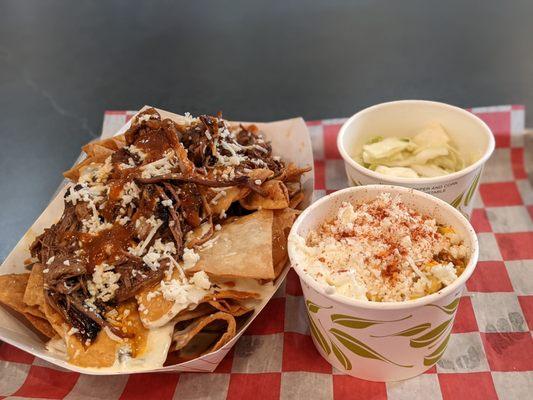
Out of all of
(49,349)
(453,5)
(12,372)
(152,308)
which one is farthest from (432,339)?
(453,5)

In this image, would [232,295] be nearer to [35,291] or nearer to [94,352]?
[94,352]

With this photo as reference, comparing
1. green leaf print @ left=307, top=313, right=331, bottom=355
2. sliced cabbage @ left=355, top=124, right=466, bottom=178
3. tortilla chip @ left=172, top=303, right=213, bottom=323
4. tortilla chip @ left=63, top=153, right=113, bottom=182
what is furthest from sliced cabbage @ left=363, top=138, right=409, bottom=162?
tortilla chip @ left=63, top=153, right=113, bottom=182

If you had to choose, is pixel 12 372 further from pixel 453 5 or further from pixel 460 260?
pixel 453 5

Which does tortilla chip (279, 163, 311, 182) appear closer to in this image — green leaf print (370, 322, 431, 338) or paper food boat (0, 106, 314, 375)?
paper food boat (0, 106, 314, 375)

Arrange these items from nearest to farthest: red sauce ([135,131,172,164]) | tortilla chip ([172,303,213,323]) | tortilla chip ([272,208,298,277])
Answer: tortilla chip ([172,303,213,323]) → tortilla chip ([272,208,298,277]) → red sauce ([135,131,172,164])

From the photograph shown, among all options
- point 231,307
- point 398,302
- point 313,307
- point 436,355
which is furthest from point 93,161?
point 436,355

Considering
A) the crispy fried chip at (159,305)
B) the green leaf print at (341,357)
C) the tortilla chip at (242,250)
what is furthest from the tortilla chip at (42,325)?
the green leaf print at (341,357)
